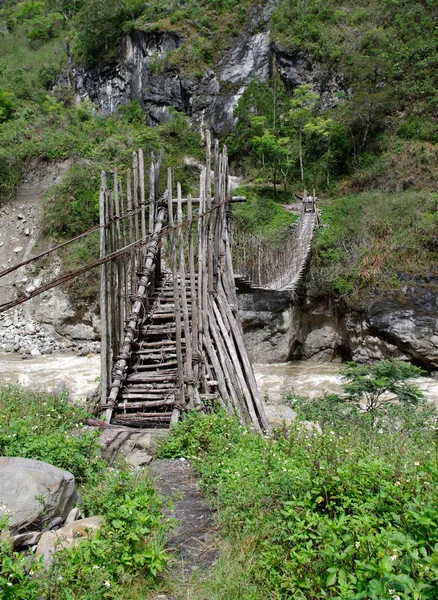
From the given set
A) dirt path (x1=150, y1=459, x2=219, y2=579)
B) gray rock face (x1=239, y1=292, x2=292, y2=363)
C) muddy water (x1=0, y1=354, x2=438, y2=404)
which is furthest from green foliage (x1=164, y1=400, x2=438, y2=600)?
gray rock face (x1=239, y1=292, x2=292, y2=363)

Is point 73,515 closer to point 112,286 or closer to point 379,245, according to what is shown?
point 112,286

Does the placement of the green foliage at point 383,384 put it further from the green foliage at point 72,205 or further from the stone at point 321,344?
the green foliage at point 72,205

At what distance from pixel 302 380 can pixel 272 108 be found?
13.6 m

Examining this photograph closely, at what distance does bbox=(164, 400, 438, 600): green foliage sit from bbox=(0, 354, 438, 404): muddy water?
5.87 meters

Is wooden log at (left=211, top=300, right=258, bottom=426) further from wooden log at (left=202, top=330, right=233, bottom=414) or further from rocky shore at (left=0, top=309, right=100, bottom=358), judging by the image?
rocky shore at (left=0, top=309, right=100, bottom=358)

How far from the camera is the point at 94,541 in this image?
184 centimetres

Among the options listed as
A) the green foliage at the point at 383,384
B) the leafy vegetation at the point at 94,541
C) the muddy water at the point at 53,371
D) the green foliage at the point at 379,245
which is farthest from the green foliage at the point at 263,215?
the leafy vegetation at the point at 94,541

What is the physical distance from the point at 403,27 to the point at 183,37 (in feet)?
35.3

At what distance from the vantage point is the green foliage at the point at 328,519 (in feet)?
5.00

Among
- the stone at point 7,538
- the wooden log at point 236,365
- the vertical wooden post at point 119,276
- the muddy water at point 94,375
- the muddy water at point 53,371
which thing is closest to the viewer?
the stone at point 7,538

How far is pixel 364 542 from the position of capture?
169 centimetres

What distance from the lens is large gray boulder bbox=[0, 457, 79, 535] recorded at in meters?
2.07

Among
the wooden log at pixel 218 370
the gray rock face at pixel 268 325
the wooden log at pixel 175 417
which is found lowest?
the gray rock face at pixel 268 325

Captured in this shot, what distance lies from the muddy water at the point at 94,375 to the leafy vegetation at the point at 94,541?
5831 millimetres
